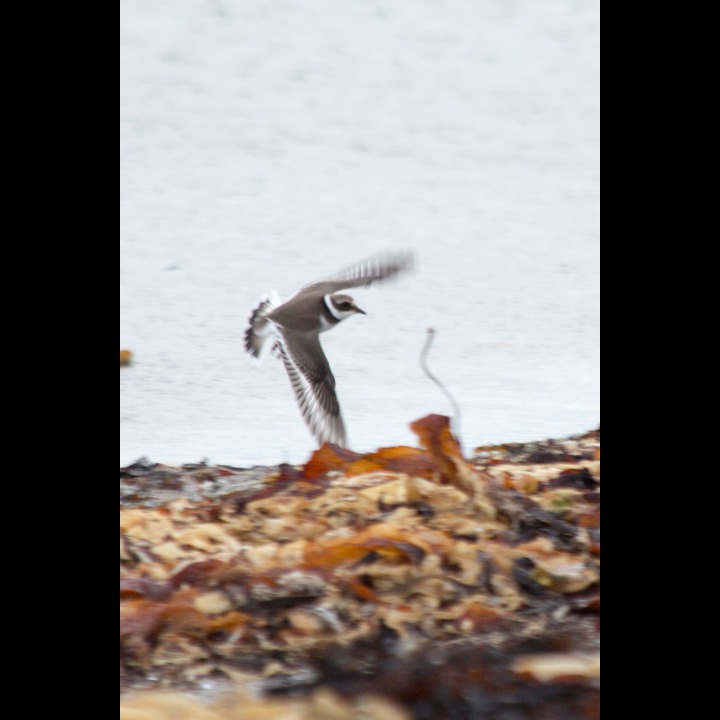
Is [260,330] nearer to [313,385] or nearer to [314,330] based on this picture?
[314,330]

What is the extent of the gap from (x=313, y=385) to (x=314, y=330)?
0.69ft

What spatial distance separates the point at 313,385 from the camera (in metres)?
2.71

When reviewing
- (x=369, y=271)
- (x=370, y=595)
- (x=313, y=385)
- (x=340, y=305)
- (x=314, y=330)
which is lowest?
(x=370, y=595)

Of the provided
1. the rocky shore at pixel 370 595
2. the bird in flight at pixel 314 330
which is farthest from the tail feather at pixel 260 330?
the rocky shore at pixel 370 595

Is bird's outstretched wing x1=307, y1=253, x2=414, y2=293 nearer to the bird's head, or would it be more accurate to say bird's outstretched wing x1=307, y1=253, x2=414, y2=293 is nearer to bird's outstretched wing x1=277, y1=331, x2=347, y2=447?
the bird's head

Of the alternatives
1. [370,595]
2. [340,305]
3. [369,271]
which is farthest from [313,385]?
[370,595]

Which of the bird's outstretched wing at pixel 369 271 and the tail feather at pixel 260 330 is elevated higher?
the bird's outstretched wing at pixel 369 271

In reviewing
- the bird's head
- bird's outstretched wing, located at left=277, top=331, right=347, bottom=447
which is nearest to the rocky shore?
bird's outstretched wing, located at left=277, top=331, right=347, bottom=447

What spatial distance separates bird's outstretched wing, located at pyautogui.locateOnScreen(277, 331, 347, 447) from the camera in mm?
2666

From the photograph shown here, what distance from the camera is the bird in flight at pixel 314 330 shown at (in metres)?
2.69

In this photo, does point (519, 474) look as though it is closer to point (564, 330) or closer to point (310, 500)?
point (310, 500)

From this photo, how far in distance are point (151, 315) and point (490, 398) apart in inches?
46.4

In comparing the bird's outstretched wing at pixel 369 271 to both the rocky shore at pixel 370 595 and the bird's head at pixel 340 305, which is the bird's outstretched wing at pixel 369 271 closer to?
the bird's head at pixel 340 305

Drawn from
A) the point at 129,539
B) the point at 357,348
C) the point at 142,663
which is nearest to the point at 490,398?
the point at 357,348
